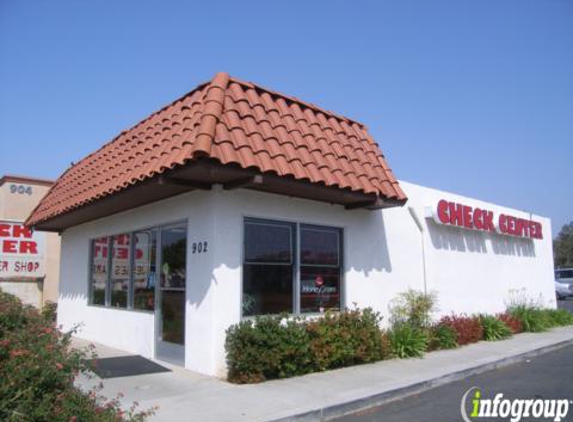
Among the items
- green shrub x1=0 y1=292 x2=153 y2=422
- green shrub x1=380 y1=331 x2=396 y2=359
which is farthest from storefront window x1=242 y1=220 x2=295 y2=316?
green shrub x1=0 y1=292 x2=153 y2=422

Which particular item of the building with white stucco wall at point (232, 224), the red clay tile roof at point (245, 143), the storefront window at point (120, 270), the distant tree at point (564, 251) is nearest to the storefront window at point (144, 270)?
the building with white stucco wall at point (232, 224)

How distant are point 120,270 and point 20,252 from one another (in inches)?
358

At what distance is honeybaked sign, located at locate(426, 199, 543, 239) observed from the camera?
46.2ft

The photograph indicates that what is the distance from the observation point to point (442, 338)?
12391 mm

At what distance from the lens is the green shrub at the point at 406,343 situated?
10.9 meters

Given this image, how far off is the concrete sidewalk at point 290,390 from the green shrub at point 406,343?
1.09 ft

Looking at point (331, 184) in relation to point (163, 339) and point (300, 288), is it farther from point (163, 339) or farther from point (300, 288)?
point (163, 339)

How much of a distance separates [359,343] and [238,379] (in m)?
2.81

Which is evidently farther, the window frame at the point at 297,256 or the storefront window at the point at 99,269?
the storefront window at the point at 99,269

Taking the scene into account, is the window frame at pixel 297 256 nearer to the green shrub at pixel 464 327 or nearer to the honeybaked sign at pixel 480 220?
the green shrub at pixel 464 327

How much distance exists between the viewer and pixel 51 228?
15383 mm

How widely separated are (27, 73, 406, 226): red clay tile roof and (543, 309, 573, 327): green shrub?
10.0 meters

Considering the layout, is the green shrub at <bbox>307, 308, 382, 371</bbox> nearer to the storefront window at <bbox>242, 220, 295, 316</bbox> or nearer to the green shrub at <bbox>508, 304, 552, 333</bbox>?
the storefront window at <bbox>242, 220, 295, 316</bbox>

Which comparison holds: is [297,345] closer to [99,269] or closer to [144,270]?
[144,270]
